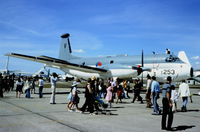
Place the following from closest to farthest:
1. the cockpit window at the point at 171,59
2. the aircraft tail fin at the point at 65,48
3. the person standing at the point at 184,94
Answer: the person standing at the point at 184,94 < the cockpit window at the point at 171,59 < the aircraft tail fin at the point at 65,48

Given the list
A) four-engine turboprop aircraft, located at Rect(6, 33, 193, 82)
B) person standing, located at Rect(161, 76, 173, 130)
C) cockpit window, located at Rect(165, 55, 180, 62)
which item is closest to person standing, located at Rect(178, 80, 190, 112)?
person standing, located at Rect(161, 76, 173, 130)

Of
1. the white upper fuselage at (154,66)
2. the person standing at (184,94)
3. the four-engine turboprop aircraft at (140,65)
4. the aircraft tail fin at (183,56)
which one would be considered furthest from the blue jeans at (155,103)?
the aircraft tail fin at (183,56)

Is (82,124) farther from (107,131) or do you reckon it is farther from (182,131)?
(182,131)

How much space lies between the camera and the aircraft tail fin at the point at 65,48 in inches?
1539

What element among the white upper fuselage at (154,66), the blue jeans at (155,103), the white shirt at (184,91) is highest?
the white upper fuselage at (154,66)

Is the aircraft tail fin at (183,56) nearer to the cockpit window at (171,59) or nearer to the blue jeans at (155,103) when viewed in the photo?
the cockpit window at (171,59)

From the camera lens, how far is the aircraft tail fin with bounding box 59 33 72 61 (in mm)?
39094

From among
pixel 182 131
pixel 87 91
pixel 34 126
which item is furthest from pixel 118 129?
pixel 87 91

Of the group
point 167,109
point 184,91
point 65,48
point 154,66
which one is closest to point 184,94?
point 184,91

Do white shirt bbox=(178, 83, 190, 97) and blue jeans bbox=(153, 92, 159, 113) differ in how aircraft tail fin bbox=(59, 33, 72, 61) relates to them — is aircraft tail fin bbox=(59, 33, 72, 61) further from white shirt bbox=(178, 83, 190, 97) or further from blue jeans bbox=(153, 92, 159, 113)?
blue jeans bbox=(153, 92, 159, 113)

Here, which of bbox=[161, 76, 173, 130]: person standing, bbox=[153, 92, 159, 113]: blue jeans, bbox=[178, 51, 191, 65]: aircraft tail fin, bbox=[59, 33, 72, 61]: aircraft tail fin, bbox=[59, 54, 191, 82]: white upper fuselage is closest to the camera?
bbox=[161, 76, 173, 130]: person standing

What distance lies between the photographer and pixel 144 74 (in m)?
25.3

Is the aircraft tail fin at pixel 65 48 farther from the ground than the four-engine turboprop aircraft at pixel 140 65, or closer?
farther from the ground

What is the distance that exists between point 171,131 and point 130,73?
1786cm
